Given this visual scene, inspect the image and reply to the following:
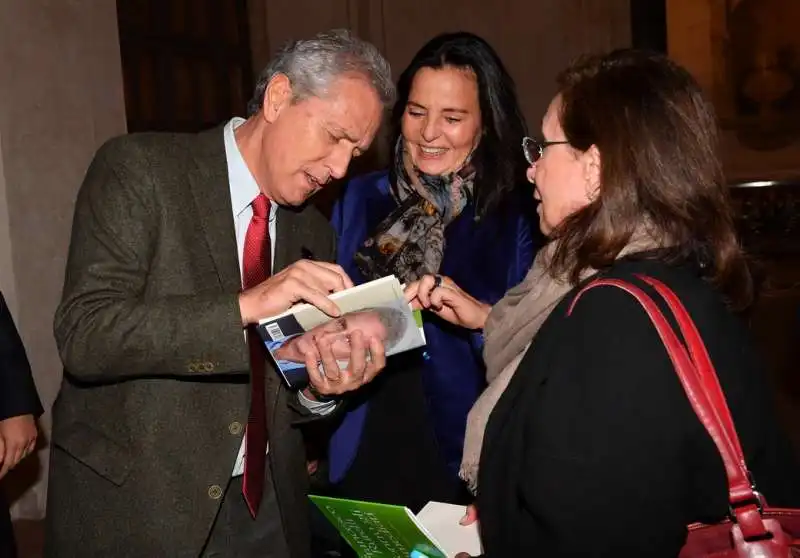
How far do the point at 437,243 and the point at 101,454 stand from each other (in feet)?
4.37

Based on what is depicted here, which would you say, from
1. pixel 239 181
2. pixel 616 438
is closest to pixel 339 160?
pixel 239 181

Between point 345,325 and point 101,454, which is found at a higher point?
point 345,325

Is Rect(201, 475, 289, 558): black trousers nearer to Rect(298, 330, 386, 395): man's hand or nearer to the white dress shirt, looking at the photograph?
the white dress shirt

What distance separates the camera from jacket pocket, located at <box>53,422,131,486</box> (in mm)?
1967

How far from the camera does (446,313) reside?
8.48 feet

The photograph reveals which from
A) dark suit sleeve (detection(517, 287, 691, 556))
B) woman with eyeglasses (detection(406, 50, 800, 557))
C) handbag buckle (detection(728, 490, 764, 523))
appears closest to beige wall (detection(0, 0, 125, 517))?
woman with eyeglasses (detection(406, 50, 800, 557))

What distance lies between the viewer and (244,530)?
7.27 ft

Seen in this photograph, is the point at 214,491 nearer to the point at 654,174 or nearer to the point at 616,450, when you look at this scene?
the point at 616,450

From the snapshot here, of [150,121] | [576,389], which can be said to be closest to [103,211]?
[576,389]

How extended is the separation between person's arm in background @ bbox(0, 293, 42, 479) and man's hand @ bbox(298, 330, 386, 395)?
1323 millimetres

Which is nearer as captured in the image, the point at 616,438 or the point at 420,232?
the point at 616,438

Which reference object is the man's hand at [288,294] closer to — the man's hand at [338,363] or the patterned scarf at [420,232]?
the man's hand at [338,363]

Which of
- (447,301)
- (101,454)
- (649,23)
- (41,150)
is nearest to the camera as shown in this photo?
(101,454)

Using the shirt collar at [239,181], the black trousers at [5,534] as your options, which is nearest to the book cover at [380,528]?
the shirt collar at [239,181]
